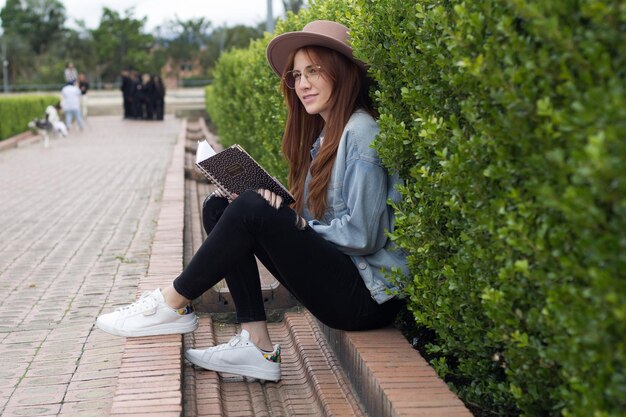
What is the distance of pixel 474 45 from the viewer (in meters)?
2.67

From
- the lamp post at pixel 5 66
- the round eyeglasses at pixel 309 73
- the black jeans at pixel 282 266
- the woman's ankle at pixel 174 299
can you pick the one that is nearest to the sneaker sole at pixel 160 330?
the woman's ankle at pixel 174 299

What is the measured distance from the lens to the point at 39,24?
73312 mm

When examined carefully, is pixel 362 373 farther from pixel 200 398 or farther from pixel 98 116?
pixel 98 116

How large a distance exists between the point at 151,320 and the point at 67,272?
2.69 m

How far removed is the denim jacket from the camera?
3.63m

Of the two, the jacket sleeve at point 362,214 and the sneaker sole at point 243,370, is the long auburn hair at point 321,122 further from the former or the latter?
the sneaker sole at point 243,370

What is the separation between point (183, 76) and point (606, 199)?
72.2 m

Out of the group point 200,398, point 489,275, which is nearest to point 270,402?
point 200,398

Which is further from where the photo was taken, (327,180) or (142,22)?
(142,22)

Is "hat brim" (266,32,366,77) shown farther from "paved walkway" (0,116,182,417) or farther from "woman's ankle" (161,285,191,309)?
"paved walkway" (0,116,182,417)

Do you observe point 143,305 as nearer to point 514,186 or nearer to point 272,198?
point 272,198

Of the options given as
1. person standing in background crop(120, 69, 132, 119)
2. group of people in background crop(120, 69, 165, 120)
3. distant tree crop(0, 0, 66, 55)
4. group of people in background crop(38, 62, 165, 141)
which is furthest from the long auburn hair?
distant tree crop(0, 0, 66, 55)

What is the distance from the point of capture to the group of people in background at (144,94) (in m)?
31.8

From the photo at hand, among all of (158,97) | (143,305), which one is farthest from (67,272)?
(158,97)
